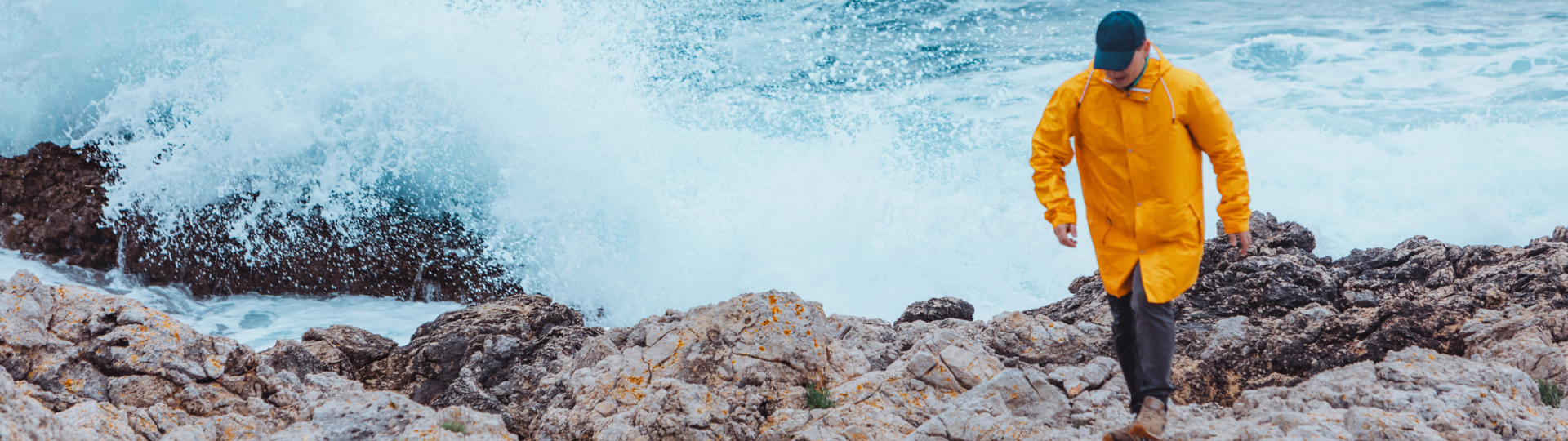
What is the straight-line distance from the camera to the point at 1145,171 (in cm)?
257

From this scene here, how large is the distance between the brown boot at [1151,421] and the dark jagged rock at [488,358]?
8.68 ft

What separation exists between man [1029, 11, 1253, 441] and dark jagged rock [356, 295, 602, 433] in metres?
2.66

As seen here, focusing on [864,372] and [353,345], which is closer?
[864,372]

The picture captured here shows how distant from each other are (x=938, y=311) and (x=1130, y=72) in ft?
10.4

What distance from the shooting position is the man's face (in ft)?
8.07

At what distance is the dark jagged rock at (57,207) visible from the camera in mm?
8719

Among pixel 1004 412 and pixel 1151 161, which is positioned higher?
pixel 1151 161

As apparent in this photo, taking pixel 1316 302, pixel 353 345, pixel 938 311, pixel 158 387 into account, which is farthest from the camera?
pixel 938 311

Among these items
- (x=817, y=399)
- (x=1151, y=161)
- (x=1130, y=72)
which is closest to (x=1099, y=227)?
(x=1151, y=161)

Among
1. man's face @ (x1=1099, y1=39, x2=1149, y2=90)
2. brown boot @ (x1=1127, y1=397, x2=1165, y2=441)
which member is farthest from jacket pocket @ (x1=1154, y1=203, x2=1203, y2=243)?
brown boot @ (x1=1127, y1=397, x2=1165, y2=441)

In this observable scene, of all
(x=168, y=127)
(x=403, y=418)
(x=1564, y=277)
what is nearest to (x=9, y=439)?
(x=403, y=418)

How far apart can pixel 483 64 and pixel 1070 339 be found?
35.8 feet

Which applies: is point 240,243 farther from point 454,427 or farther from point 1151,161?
point 1151,161

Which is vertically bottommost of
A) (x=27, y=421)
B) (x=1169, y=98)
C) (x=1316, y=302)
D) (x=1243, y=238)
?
(x=1316, y=302)
